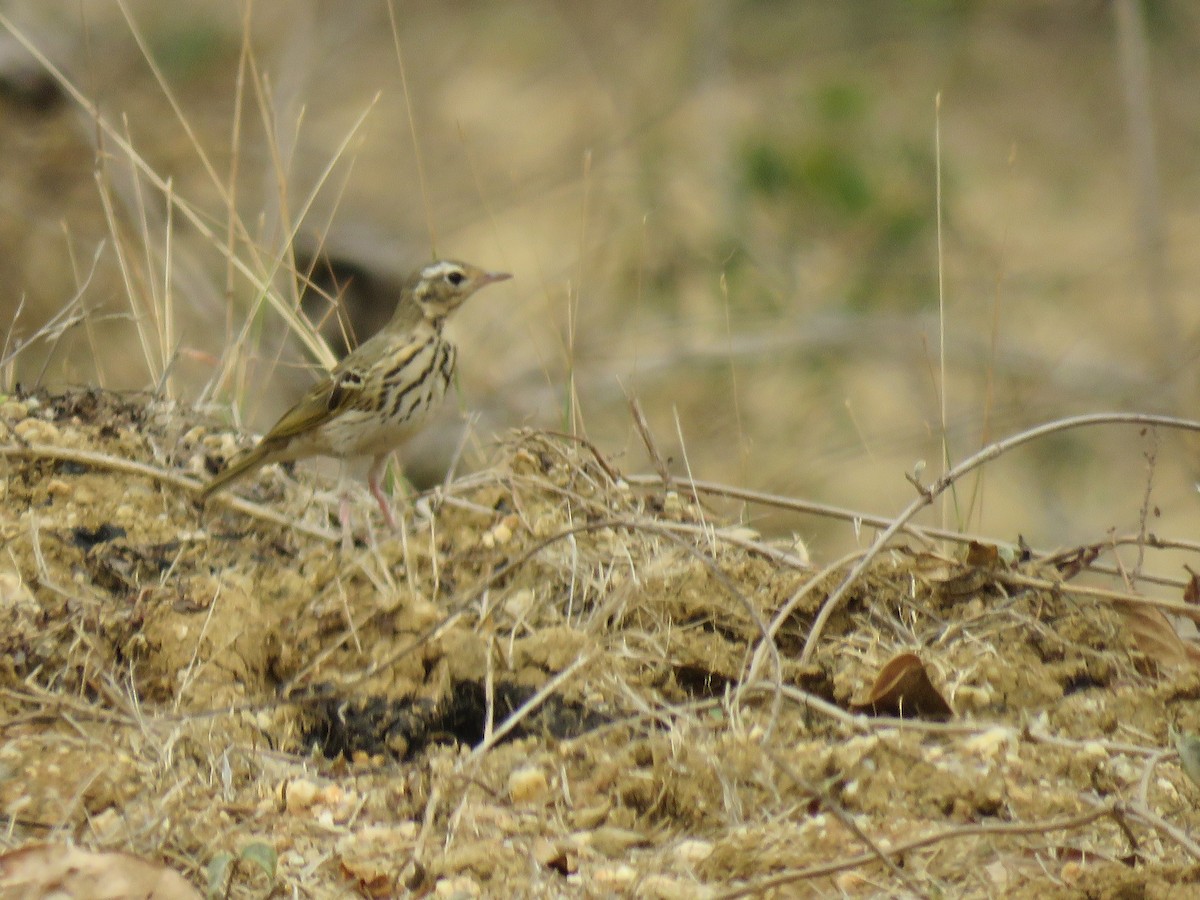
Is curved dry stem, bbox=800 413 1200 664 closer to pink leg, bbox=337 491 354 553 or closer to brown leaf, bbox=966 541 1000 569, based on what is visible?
brown leaf, bbox=966 541 1000 569

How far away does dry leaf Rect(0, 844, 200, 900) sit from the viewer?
253 centimetres

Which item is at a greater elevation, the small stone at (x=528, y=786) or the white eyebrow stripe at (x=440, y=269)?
the white eyebrow stripe at (x=440, y=269)

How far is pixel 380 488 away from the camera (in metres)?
4.75

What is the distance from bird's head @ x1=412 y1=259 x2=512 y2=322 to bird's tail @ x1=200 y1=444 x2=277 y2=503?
38.4 inches

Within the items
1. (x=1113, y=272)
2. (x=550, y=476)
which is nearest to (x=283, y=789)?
(x=550, y=476)

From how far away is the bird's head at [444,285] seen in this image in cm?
538

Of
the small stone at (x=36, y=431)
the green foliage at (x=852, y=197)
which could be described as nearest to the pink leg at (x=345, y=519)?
the small stone at (x=36, y=431)

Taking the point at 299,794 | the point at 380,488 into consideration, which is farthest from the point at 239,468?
the point at 299,794

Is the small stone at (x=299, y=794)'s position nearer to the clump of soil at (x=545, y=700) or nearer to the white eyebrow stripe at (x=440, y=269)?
the clump of soil at (x=545, y=700)

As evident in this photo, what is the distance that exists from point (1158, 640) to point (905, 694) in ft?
2.12

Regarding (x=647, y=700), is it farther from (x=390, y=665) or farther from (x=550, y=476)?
(x=550, y=476)

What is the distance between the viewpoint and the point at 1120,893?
256cm

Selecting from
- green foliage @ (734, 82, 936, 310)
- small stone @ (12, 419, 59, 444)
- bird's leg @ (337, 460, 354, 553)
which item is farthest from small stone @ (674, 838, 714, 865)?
green foliage @ (734, 82, 936, 310)

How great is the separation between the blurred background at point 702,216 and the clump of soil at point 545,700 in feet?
8.56
